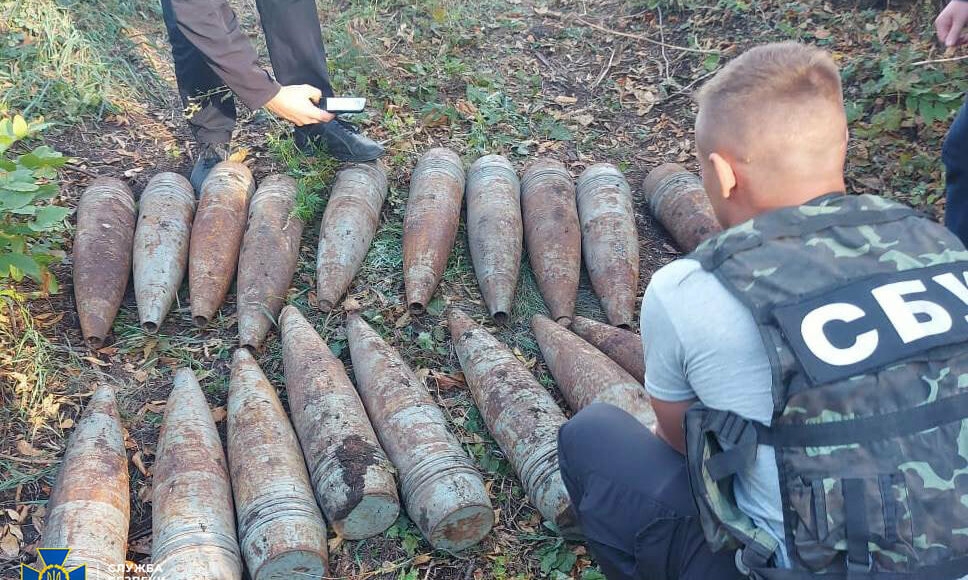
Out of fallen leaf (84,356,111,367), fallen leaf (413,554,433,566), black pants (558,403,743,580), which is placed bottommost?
fallen leaf (413,554,433,566)

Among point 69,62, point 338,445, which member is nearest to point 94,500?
point 338,445

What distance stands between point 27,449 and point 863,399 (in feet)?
11.5

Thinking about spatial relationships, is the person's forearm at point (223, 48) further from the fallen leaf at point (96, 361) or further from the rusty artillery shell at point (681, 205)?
the rusty artillery shell at point (681, 205)

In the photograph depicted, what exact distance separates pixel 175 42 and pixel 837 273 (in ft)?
14.2

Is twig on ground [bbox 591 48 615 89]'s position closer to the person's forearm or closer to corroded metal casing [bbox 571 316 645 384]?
corroded metal casing [bbox 571 316 645 384]

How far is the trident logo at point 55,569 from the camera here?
9.21ft

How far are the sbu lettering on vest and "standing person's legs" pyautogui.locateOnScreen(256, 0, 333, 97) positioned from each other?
4.09 m

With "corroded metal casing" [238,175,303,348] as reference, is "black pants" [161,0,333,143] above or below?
above

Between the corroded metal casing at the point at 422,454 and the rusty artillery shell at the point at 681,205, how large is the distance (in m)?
2.09

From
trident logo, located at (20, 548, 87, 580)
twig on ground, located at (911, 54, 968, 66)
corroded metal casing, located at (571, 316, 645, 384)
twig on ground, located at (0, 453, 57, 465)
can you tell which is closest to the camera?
trident logo, located at (20, 548, 87, 580)

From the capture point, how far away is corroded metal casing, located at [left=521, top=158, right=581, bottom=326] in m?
4.38

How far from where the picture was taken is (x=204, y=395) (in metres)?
3.78

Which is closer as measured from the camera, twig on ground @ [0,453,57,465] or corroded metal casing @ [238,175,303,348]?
twig on ground @ [0,453,57,465]

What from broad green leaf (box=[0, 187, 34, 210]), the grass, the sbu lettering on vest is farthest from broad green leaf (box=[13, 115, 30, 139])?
the sbu lettering on vest
